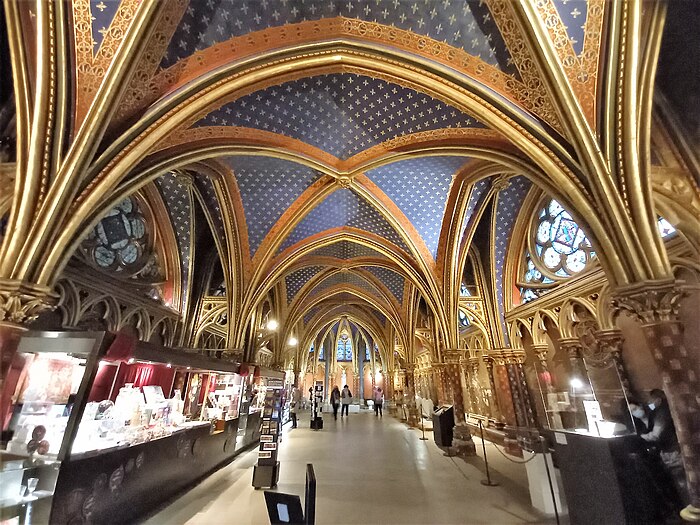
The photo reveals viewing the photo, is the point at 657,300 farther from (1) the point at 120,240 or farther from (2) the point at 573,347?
(1) the point at 120,240

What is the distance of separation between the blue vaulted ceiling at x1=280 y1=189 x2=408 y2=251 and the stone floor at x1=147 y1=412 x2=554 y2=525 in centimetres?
621

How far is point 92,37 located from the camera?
4527 millimetres

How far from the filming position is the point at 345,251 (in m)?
14.3

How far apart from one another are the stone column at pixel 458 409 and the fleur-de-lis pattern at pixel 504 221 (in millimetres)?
1670

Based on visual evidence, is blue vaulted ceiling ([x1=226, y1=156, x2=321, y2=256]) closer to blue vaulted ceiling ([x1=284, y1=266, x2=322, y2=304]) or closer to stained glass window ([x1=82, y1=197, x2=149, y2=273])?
stained glass window ([x1=82, y1=197, x2=149, y2=273])

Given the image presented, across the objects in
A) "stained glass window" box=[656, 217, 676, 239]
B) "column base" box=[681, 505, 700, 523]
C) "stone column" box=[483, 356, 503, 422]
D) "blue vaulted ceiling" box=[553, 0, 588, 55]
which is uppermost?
"blue vaulted ceiling" box=[553, 0, 588, 55]

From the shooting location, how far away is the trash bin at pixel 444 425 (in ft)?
29.5

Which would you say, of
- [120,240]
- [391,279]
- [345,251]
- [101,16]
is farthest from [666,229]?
[391,279]

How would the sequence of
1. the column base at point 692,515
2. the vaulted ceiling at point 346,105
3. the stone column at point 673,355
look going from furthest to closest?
the vaulted ceiling at point 346,105 < the stone column at point 673,355 < the column base at point 692,515

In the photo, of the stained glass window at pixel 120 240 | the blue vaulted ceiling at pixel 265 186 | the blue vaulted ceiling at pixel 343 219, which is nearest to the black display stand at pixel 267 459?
the stained glass window at pixel 120 240

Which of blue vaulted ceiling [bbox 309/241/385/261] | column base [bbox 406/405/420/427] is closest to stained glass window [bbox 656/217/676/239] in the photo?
blue vaulted ceiling [bbox 309/241/385/261]

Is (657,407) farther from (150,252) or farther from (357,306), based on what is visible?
(357,306)

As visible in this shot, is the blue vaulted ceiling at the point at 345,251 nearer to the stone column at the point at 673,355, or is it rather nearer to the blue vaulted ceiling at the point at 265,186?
the blue vaulted ceiling at the point at 265,186

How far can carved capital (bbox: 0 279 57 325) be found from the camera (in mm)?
4023
